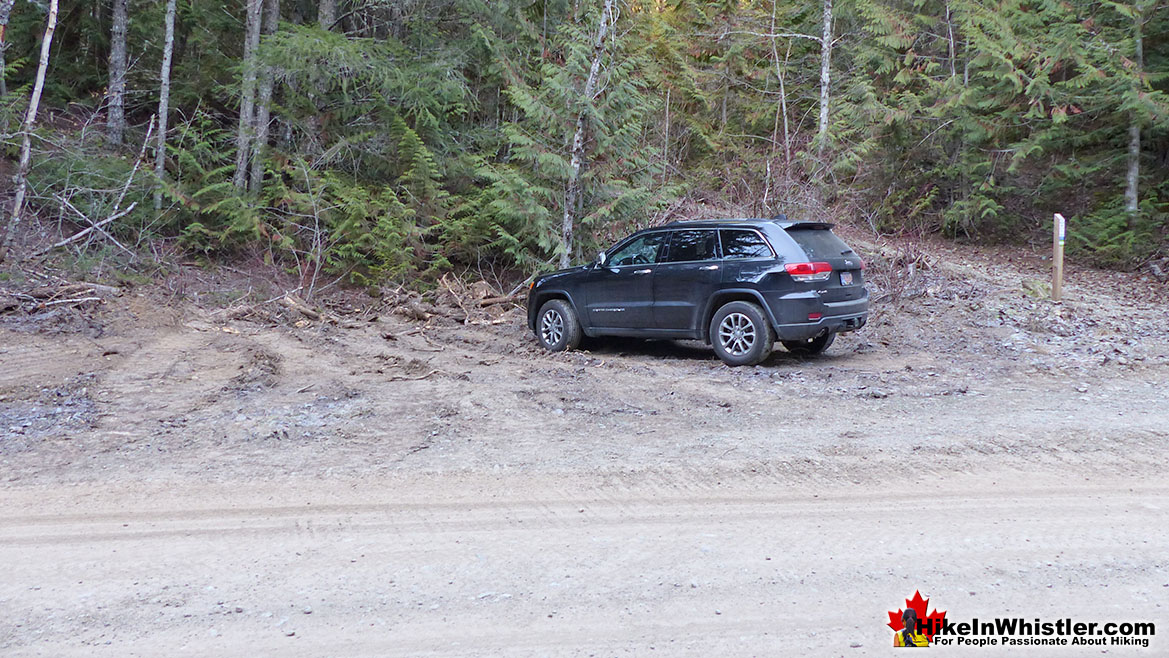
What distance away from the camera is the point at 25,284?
13.0 metres

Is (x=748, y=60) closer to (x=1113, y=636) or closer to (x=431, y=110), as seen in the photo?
(x=431, y=110)

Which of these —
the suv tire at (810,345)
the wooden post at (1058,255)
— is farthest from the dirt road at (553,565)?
the wooden post at (1058,255)

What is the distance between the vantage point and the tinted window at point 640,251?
11.3 metres

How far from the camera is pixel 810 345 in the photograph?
11.4 m

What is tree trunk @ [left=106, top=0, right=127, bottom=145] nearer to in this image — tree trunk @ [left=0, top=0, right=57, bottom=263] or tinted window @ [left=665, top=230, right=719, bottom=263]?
tree trunk @ [left=0, top=0, right=57, bottom=263]

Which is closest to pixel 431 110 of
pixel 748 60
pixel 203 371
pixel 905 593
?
pixel 203 371

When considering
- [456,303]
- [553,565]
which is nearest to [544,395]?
[553,565]

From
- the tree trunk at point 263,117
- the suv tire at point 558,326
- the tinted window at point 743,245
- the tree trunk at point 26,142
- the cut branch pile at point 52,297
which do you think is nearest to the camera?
the tinted window at point 743,245

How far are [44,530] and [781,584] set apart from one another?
431cm

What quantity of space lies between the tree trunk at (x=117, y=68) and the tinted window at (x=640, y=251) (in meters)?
12.9

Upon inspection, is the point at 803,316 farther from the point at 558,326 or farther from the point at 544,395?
the point at 558,326

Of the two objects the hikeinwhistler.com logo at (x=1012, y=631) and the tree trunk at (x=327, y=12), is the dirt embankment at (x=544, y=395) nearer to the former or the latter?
the hikeinwhistler.com logo at (x=1012, y=631)

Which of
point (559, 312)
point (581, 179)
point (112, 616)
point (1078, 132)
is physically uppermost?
point (1078, 132)

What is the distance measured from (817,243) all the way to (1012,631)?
714 centimetres
